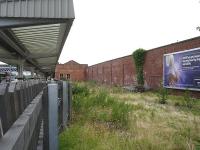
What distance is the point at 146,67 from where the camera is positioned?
108 feet

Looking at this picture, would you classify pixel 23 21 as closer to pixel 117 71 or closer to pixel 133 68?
pixel 133 68

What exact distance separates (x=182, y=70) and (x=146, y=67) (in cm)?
903

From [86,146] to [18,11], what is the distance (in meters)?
11.8

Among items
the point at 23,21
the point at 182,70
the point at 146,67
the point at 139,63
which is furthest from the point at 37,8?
the point at 139,63

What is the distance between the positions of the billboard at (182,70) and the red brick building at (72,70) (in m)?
52.4

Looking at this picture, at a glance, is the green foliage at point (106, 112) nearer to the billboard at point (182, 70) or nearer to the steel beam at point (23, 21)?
the steel beam at point (23, 21)

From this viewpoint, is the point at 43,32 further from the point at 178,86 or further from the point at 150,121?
the point at 150,121

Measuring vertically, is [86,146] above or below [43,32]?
below

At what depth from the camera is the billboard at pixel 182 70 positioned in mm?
21828

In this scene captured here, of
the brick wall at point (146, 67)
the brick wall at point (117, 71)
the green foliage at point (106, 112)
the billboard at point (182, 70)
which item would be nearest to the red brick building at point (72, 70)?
the brick wall at point (117, 71)

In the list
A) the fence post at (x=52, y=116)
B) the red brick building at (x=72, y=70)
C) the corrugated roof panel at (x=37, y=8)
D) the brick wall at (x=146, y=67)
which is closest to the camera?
the fence post at (x=52, y=116)

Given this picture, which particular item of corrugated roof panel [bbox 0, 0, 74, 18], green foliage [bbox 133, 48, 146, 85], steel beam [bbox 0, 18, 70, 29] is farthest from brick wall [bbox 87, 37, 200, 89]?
steel beam [bbox 0, 18, 70, 29]

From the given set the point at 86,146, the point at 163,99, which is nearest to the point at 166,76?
the point at 163,99

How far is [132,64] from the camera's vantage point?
37938mm
